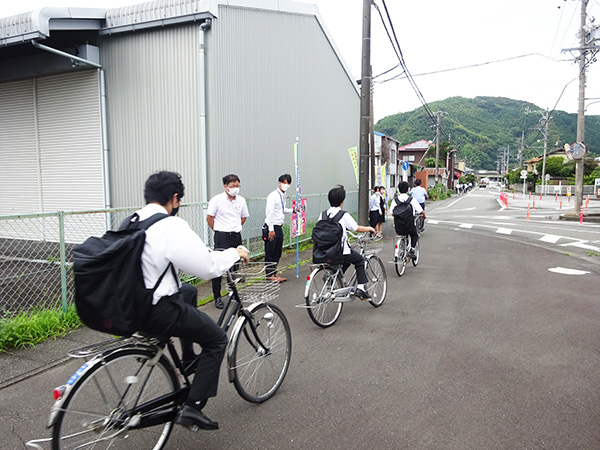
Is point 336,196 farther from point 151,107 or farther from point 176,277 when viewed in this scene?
point 151,107

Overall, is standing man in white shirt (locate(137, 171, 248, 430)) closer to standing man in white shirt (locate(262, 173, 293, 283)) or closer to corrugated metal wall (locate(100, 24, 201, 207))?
standing man in white shirt (locate(262, 173, 293, 283))

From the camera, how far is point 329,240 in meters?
4.93

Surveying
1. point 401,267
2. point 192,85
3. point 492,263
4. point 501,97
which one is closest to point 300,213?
point 401,267

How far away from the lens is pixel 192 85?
9.27 m

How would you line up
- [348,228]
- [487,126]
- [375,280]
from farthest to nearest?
1. [487,126]
2. [375,280]
3. [348,228]

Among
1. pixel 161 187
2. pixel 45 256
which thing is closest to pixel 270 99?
pixel 45 256

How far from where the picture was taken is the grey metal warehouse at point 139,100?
30.1 feet

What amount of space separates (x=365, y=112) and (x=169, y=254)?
34.7ft

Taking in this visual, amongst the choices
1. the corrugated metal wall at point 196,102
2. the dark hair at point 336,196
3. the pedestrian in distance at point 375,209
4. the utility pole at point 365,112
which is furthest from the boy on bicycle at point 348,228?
the pedestrian in distance at point 375,209

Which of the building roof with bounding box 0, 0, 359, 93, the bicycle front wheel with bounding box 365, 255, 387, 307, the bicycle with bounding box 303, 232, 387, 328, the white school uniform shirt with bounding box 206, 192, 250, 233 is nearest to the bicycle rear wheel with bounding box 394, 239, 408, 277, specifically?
the bicycle front wheel with bounding box 365, 255, 387, 307

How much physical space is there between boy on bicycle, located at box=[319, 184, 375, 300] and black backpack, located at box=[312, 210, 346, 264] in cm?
7

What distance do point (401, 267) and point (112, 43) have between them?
27.7 feet

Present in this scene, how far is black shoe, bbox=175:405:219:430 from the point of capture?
2535 millimetres

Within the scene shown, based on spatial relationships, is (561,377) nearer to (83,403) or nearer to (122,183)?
(83,403)
